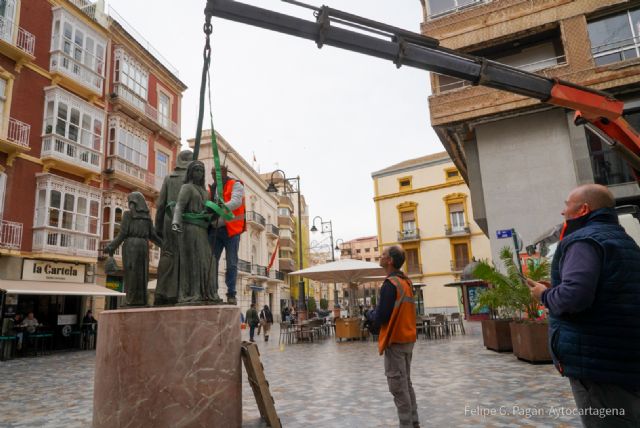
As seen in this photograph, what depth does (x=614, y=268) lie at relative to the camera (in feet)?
7.22

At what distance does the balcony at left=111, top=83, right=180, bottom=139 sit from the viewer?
2005cm

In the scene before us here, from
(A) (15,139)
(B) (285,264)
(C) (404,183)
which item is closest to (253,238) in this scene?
(B) (285,264)

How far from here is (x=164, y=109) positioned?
24.5 m

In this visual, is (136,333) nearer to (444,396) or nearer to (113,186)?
(444,396)

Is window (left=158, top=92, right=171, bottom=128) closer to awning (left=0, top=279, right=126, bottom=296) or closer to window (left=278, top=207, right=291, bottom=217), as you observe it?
awning (left=0, top=279, right=126, bottom=296)

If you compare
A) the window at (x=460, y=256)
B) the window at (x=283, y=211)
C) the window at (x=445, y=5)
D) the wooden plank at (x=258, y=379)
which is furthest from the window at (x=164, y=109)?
the window at (x=283, y=211)

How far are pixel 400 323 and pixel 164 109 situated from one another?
78.7ft

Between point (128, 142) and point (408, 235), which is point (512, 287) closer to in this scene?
point (128, 142)

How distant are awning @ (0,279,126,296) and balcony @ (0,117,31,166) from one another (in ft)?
14.5

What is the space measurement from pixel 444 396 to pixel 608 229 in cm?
396

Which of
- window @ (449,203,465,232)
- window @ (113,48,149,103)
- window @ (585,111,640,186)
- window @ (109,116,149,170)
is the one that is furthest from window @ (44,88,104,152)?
window @ (449,203,465,232)

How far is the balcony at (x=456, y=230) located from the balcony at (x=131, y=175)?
2511 centimetres

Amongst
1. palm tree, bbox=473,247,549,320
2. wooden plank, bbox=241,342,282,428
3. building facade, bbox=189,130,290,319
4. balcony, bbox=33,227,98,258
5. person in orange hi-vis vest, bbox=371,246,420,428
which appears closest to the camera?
person in orange hi-vis vest, bbox=371,246,420,428

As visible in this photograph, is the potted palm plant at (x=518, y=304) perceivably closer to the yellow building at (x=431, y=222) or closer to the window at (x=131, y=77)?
the window at (x=131, y=77)
